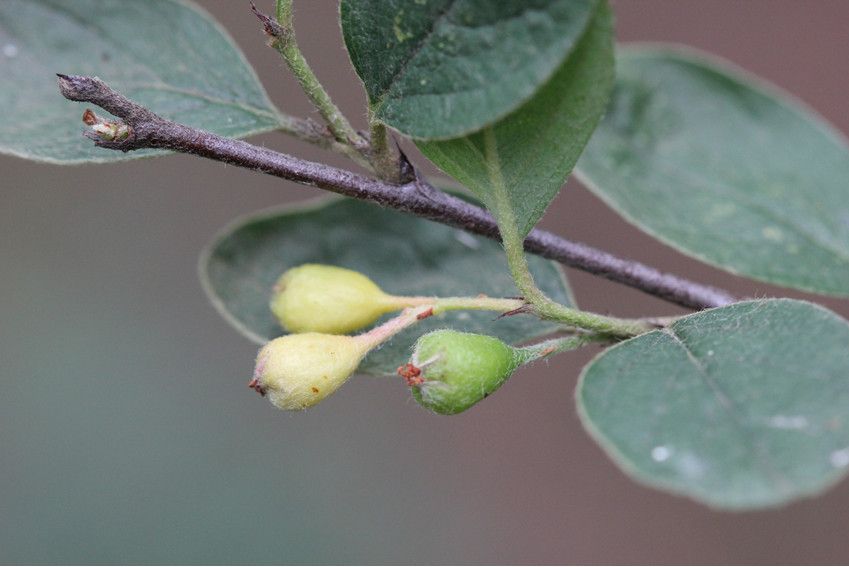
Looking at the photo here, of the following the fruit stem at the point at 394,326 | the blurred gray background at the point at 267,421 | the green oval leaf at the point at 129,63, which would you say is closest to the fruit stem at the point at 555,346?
the fruit stem at the point at 394,326

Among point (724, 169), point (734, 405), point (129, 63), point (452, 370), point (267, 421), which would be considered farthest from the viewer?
point (267, 421)

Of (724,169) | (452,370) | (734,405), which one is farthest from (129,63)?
(724,169)

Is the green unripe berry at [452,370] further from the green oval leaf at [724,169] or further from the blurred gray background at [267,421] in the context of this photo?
the blurred gray background at [267,421]

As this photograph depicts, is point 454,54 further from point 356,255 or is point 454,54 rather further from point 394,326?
point 356,255

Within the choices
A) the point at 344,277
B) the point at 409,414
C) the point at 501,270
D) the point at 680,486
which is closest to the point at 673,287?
the point at 501,270

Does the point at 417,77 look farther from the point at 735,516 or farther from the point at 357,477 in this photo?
the point at 735,516
